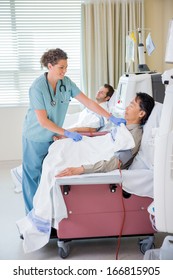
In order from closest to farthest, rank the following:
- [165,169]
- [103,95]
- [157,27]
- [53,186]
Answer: [165,169]
[53,186]
[103,95]
[157,27]

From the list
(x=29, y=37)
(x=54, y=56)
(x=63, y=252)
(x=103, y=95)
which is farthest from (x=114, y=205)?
(x=29, y=37)

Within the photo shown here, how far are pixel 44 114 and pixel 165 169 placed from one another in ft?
3.46

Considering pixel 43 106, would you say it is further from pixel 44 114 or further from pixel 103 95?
pixel 103 95

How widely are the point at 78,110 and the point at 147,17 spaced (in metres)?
1.41

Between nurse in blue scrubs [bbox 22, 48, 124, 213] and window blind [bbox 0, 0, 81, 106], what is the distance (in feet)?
6.05

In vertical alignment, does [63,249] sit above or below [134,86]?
below

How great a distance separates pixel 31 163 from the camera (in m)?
2.55

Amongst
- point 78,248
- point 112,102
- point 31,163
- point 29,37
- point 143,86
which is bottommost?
point 78,248

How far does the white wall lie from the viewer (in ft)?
14.2

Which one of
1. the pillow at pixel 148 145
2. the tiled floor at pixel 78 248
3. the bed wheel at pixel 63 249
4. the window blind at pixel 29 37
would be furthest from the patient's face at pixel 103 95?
the bed wheel at pixel 63 249

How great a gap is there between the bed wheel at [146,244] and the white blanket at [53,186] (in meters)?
0.56

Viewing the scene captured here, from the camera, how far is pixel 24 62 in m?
4.32

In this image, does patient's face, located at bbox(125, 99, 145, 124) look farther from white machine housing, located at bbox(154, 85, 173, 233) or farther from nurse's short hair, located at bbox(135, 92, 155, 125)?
white machine housing, located at bbox(154, 85, 173, 233)

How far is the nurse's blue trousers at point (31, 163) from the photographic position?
253 cm
